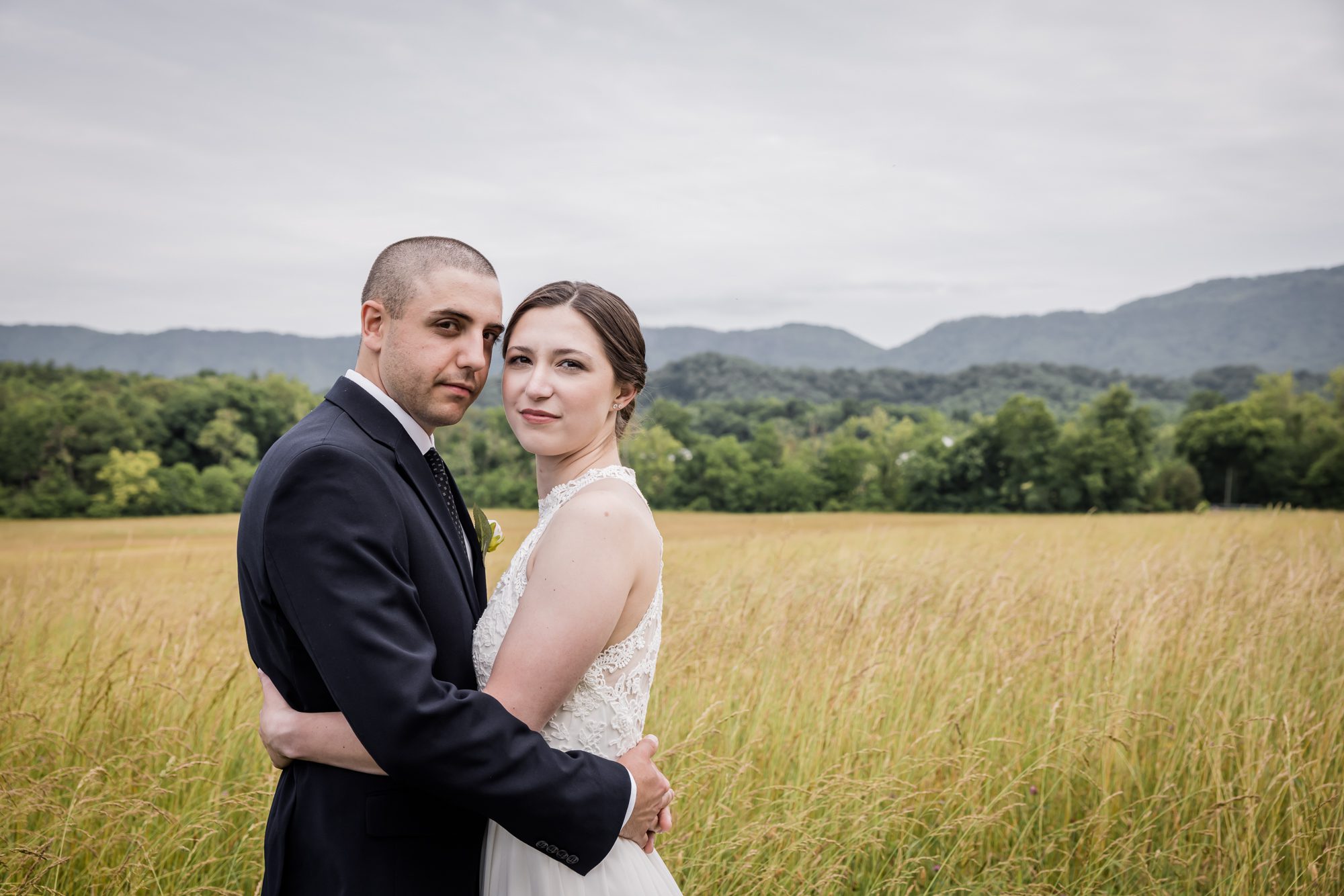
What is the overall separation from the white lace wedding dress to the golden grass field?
4.65 ft

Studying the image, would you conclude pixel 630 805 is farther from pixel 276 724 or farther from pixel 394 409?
pixel 394 409

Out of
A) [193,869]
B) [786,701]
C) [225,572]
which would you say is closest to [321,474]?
[193,869]

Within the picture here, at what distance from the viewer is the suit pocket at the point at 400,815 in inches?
73.6

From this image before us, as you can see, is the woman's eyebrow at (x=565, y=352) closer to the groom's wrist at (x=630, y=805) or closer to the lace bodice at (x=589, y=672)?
the lace bodice at (x=589, y=672)

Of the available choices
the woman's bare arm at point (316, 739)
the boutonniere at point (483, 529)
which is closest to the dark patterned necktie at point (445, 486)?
the boutonniere at point (483, 529)

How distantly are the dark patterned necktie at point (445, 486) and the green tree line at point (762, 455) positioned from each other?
3637cm

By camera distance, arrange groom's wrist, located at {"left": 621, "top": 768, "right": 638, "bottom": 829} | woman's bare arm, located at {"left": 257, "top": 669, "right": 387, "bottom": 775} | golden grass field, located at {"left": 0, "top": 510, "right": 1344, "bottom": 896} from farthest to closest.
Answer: golden grass field, located at {"left": 0, "top": 510, "right": 1344, "bottom": 896} → groom's wrist, located at {"left": 621, "top": 768, "right": 638, "bottom": 829} → woman's bare arm, located at {"left": 257, "top": 669, "right": 387, "bottom": 775}

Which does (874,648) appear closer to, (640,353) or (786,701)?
(786,701)

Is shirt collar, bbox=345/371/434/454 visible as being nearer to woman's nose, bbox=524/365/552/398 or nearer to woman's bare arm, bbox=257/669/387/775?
woman's nose, bbox=524/365/552/398

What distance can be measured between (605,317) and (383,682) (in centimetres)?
106

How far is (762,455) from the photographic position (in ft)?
190

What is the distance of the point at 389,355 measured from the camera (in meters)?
2.07

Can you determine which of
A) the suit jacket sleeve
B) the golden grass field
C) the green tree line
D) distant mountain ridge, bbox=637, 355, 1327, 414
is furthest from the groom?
distant mountain ridge, bbox=637, 355, 1327, 414

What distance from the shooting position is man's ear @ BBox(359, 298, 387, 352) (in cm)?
211
